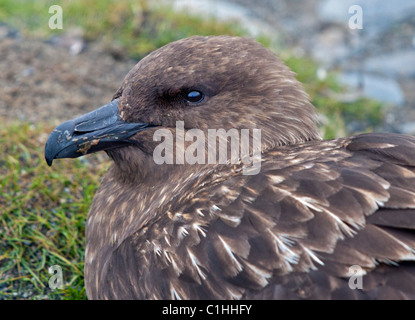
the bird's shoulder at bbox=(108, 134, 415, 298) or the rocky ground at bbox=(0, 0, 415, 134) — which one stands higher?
the rocky ground at bbox=(0, 0, 415, 134)

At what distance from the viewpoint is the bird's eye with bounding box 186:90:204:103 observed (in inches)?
106

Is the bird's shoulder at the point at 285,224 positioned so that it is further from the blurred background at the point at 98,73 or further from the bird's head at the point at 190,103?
the blurred background at the point at 98,73

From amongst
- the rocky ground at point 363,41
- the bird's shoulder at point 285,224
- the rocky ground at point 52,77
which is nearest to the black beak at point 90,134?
the bird's shoulder at point 285,224

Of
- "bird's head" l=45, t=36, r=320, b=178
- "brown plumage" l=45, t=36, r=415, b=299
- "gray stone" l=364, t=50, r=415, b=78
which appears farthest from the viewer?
"gray stone" l=364, t=50, r=415, b=78

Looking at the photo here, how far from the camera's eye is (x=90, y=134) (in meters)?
2.73

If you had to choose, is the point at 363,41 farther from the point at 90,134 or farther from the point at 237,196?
the point at 237,196

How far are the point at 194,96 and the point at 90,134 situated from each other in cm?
49

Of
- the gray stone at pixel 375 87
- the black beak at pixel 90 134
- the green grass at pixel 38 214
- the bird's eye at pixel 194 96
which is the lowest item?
the green grass at pixel 38 214

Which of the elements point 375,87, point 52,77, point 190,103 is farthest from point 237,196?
point 375,87

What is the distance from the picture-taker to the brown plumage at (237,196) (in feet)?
7.11

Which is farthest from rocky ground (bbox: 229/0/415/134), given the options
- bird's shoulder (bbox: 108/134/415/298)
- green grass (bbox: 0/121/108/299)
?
bird's shoulder (bbox: 108/134/415/298)

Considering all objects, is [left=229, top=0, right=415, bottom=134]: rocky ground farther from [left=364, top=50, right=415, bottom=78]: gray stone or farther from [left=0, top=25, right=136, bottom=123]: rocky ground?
[left=0, top=25, right=136, bottom=123]: rocky ground

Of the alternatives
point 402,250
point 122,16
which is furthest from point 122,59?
point 402,250
